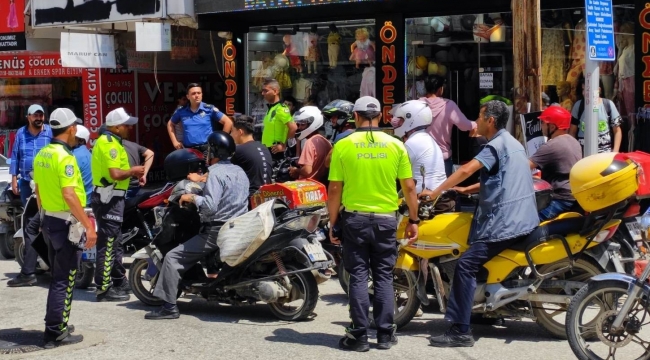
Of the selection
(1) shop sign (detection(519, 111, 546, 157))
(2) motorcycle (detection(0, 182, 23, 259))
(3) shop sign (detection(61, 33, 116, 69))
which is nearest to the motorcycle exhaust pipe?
(1) shop sign (detection(519, 111, 546, 157))

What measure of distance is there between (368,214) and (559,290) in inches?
62.7

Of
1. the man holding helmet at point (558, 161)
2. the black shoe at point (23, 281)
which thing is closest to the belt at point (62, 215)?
the black shoe at point (23, 281)

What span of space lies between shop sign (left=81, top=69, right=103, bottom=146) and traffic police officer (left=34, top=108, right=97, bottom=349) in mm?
10451

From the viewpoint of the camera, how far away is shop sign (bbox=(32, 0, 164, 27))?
598 inches

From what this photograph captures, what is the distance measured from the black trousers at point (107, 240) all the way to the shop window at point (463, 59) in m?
5.44

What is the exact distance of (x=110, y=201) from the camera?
31.3 ft

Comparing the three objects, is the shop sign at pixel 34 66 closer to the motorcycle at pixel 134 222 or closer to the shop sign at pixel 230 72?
the shop sign at pixel 230 72

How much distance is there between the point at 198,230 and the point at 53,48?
11236mm

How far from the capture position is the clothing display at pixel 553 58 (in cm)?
1298

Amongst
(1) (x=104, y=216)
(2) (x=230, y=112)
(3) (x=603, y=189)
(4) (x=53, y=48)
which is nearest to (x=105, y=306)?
(1) (x=104, y=216)

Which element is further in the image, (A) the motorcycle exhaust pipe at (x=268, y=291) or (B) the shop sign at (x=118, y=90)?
(B) the shop sign at (x=118, y=90)

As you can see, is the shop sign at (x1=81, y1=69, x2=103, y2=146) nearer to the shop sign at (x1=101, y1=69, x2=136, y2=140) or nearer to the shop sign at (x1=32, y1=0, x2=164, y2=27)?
the shop sign at (x1=101, y1=69, x2=136, y2=140)

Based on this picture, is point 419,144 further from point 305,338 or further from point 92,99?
point 92,99

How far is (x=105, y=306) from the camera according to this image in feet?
30.6
